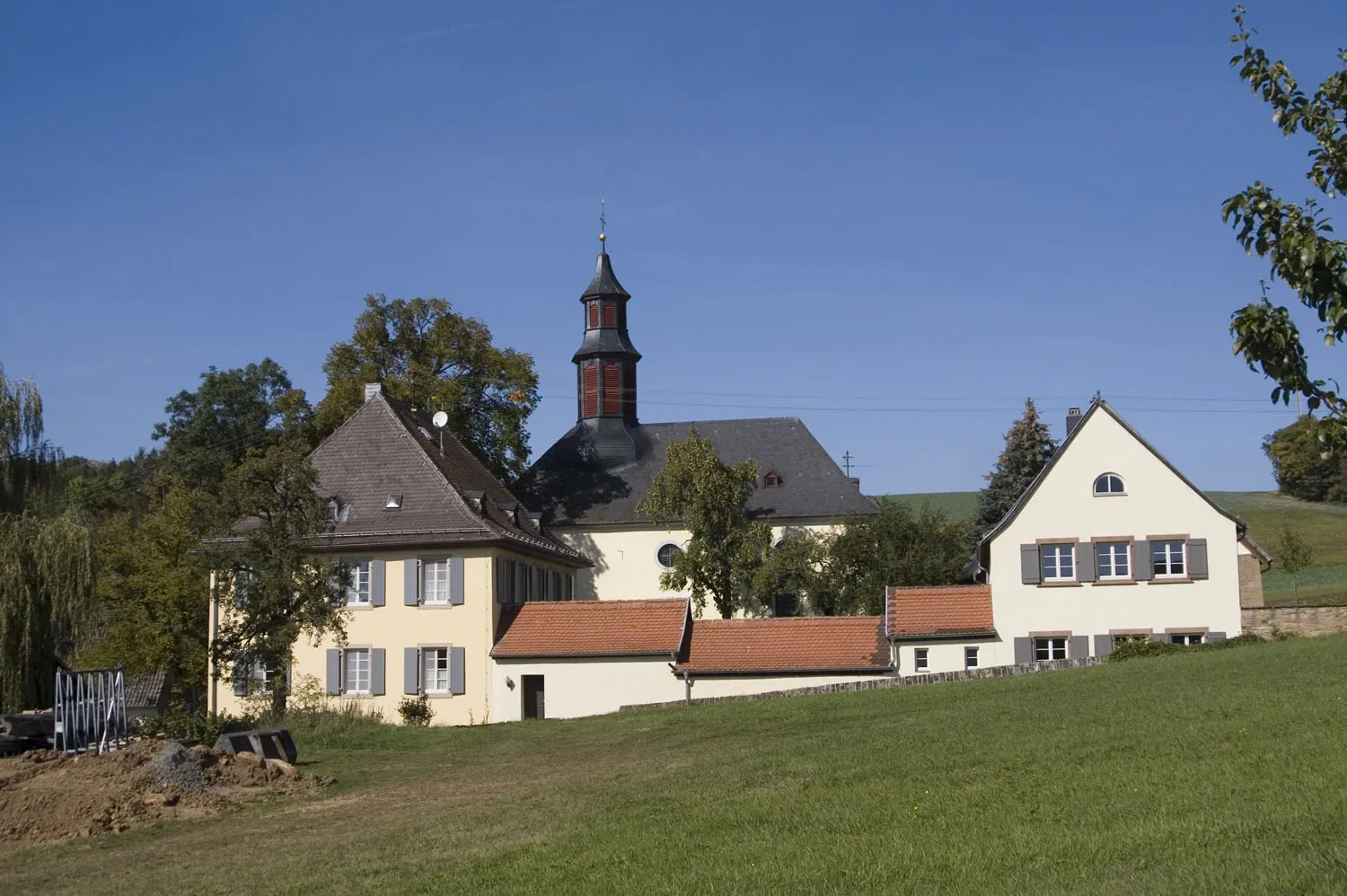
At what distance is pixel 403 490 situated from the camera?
41938 millimetres

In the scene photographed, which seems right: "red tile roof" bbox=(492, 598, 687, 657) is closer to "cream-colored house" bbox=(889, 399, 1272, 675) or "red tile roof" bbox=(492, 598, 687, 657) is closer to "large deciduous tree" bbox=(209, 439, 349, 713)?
"cream-colored house" bbox=(889, 399, 1272, 675)

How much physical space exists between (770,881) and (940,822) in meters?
2.25

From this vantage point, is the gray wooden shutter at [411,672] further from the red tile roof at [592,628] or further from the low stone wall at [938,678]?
the low stone wall at [938,678]

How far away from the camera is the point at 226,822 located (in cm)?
1825

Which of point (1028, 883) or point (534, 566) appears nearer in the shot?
point (1028, 883)

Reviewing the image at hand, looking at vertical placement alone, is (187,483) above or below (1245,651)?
above

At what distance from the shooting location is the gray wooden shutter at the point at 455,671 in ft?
128

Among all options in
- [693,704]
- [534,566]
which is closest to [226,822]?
[693,704]

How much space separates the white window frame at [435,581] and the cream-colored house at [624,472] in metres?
14.8

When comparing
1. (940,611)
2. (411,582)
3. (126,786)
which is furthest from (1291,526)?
(126,786)

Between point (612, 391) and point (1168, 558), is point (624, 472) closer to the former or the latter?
point (612, 391)

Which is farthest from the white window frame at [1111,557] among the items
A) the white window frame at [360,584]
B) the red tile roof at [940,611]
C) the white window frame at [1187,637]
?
the white window frame at [360,584]

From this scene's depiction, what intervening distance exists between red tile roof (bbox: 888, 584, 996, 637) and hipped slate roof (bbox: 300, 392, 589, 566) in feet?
37.5

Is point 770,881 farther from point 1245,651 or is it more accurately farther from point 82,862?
point 1245,651
